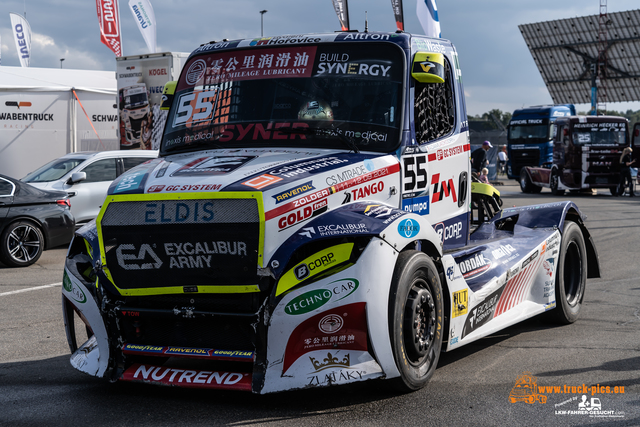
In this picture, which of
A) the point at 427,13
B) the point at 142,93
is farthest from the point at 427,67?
the point at 427,13

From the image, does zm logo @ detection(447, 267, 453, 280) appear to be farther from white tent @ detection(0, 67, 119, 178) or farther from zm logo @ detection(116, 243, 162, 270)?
white tent @ detection(0, 67, 119, 178)

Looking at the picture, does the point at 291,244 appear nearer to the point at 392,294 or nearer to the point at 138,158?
the point at 392,294

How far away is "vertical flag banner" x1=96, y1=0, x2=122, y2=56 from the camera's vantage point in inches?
976

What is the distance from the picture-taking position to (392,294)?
4363 millimetres

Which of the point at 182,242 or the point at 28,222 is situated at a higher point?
the point at 182,242

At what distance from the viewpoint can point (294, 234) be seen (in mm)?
4219

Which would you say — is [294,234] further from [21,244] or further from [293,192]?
[21,244]

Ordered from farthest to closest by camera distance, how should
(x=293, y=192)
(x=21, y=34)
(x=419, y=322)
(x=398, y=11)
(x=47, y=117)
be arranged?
(x=21, y=34)
(x=398, y=11)
(x=47, y=117)
(x=419, y=322)
(x=293, y=192)

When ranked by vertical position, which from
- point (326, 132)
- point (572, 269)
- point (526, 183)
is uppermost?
point (326, 132)

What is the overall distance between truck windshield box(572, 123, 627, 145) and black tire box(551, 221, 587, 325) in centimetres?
1928

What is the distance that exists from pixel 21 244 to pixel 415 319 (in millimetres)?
8656

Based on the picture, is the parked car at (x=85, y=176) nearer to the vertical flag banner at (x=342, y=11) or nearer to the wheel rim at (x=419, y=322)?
the wheel rim at (x=419, y=322)

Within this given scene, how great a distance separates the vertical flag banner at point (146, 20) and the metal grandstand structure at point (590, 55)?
36.0m

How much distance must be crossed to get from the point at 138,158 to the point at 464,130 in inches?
380
